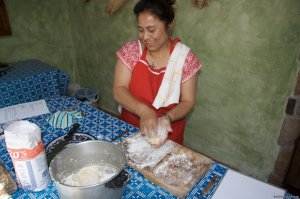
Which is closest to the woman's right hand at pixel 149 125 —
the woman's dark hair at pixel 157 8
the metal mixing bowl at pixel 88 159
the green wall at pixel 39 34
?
the metal mixing bowl at pixel 88 159

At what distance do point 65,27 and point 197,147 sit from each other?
8.66ft

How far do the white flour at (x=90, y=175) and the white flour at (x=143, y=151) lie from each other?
0.17 m

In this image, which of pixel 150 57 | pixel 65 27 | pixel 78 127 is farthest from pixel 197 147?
pixel 65 27

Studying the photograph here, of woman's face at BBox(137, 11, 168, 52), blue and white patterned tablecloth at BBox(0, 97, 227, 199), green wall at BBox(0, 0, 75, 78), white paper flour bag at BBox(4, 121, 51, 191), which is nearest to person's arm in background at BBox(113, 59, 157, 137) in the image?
blue and white patterned tablecloth at BBox(0, 97, 227, 199)

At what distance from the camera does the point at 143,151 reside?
127 cm

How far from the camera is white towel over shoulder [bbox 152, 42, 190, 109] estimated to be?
70.6 inches

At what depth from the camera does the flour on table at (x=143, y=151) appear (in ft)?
3.91

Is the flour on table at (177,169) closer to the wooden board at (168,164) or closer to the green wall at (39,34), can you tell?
the wooden board at (168,164)

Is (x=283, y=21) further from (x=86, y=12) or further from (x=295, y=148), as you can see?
(x=86, y=12)

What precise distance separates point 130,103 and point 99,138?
1.27 ft

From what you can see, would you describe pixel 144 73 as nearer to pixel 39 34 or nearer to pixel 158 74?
pixel 158 74

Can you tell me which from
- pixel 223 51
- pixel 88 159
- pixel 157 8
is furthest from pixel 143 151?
pixel 223 51

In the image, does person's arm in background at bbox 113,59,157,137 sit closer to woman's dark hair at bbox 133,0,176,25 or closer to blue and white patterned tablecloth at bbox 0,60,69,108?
woman's dark hair at bbox 133,0,176,25

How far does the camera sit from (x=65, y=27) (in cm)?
373
